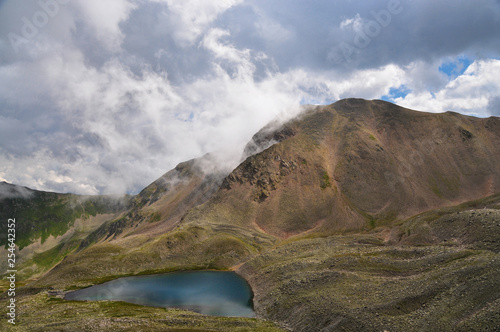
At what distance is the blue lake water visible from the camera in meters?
81.8

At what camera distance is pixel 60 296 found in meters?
97.0

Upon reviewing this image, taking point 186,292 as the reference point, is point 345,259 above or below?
above

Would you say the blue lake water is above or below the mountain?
below

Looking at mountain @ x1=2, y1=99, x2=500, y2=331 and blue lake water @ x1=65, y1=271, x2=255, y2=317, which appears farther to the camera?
blue lake water @ x1=65, y1=271, x2=255, y2=317

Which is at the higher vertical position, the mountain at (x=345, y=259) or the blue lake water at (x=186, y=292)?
the mountain at (x=345, y=259)

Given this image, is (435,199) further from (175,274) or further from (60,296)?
A: (60,296)

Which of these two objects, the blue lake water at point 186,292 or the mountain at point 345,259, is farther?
the blue lake water at point 186,292

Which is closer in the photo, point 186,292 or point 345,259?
point 345,259

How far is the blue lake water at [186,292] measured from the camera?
81.8m

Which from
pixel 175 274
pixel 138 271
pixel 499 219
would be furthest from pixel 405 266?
pixel 138 271

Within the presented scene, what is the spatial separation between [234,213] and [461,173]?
536ft

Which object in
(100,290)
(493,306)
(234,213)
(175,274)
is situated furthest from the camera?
(234,213)

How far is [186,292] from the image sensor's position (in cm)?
9788

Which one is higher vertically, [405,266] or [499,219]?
[499,219]
